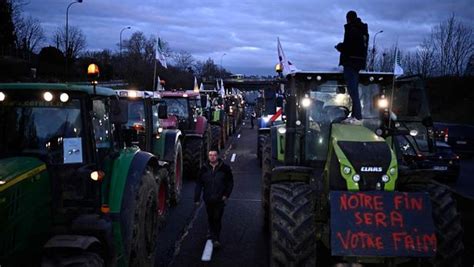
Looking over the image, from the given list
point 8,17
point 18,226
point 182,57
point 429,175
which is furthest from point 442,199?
point 182,57

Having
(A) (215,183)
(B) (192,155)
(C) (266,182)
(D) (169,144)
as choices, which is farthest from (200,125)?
(A) (215,183)

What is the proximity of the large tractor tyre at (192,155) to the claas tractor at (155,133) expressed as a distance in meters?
1.57

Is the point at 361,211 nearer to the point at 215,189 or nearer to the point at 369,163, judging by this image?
the point at 369,163

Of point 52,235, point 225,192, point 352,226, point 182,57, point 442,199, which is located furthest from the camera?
point 182,57

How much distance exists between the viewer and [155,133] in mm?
9648

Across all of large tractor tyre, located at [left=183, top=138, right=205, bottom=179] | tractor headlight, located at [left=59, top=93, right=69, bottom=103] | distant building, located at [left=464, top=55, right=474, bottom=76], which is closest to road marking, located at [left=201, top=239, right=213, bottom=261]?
tractor headlight, located at [left=59, top=93, right=69, bottom=103]

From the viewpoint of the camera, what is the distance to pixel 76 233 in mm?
4555

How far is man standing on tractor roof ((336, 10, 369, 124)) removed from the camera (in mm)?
6363

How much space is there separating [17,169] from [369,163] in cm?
359

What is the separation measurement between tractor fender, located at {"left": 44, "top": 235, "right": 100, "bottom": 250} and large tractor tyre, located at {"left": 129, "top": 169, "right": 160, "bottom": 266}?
101cm

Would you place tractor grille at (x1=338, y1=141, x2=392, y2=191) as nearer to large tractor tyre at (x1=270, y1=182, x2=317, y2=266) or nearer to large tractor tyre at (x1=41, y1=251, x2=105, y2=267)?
large tractor tyre at (x1=270, y1=182, x2=317, y2=266)

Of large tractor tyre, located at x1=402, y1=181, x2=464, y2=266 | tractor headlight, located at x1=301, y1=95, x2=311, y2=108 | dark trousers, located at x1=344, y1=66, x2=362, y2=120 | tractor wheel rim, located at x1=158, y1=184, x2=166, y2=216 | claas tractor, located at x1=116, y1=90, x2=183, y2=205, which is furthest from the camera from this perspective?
claas tractor, located at x1=116, y1=90, x2=183, y2=205

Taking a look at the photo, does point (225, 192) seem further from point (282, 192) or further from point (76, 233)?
point (76, 233)

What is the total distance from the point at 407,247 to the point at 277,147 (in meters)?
3.29
